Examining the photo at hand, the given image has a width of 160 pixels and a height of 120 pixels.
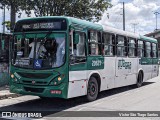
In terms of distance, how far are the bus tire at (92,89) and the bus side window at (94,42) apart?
1.01 meters

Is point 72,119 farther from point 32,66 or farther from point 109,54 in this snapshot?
point 109,54

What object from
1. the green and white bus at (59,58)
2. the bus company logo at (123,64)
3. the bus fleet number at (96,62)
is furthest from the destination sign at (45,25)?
the bus company logo at (123,64)

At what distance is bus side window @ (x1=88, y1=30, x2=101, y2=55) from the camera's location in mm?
11352

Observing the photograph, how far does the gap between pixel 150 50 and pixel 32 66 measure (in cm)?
1019

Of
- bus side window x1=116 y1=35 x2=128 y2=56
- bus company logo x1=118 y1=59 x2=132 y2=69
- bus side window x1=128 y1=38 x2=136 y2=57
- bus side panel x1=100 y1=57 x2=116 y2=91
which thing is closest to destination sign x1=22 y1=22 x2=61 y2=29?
bus side panel x1=100 y1=57 x2=116 y2=91

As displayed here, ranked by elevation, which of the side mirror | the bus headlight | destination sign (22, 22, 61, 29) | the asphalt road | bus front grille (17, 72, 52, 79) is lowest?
the asphalt road

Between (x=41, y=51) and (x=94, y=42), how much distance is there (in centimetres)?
246

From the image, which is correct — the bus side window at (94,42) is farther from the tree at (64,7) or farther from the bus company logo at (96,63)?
the tree at (64,7)

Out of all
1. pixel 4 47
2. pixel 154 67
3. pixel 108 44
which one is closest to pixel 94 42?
pixel 108 44

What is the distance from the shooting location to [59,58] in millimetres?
9773

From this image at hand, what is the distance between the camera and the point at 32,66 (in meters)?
10.0

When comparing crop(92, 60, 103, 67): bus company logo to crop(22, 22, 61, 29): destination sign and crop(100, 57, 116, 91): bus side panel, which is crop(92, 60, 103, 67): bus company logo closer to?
crop(100, 57, 116, 91): bus side panel

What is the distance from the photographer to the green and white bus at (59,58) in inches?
384

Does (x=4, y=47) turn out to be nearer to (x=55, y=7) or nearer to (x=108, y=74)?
(x=55, y=7)
